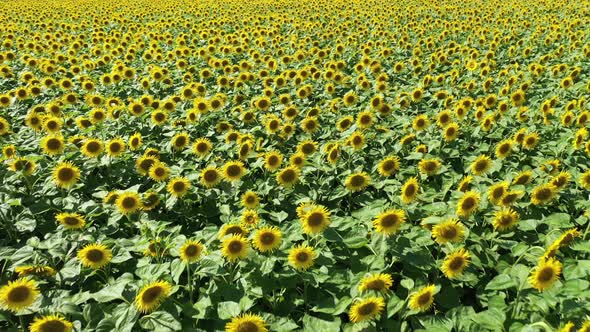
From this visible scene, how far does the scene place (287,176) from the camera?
464 cm

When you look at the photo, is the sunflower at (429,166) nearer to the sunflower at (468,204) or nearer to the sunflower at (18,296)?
the sunflower at (468,204)

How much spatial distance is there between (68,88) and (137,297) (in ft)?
21.3

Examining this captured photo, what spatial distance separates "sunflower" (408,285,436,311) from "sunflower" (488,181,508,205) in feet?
4.43

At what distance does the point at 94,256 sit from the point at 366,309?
83.6 inches

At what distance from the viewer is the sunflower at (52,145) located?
5.09 meters

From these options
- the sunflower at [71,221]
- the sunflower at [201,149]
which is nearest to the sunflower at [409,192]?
the sunflower at [201,149]

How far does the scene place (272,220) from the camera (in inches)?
181

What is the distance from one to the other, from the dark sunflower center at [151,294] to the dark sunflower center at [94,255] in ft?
2.49

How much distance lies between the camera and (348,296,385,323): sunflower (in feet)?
9.29

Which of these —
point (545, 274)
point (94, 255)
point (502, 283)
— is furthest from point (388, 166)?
point (94, 255)

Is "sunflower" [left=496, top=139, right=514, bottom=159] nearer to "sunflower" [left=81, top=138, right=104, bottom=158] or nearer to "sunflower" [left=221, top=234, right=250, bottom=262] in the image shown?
"sunflower" [left=221, top=234, right=250, bottom=262]

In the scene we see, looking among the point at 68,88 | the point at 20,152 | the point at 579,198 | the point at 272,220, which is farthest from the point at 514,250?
the point at 68,88

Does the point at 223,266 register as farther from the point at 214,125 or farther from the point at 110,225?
the point at 214,125

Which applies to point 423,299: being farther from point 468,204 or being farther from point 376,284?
point 468,204
